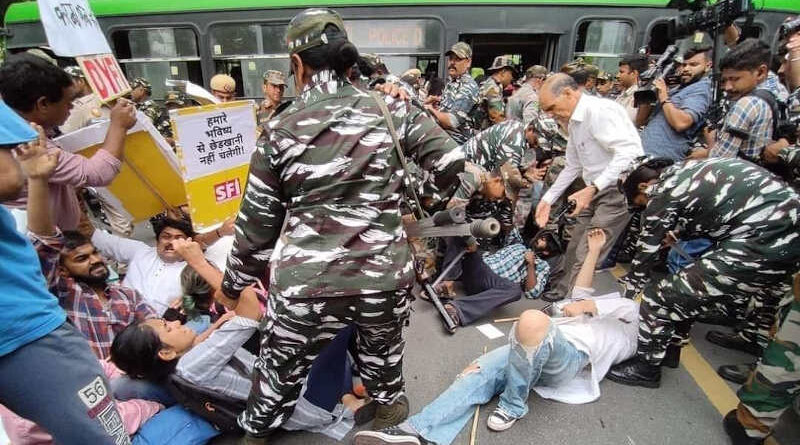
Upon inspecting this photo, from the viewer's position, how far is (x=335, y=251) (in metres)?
1.45

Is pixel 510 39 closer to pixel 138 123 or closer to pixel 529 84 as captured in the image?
pixel 529 84

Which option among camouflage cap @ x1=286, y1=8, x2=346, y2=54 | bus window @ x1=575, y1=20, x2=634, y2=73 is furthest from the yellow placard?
bus window @ x1=575, y1=20, x2=634, y2=73

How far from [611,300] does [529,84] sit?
144 inches

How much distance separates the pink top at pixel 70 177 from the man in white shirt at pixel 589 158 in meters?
2.76

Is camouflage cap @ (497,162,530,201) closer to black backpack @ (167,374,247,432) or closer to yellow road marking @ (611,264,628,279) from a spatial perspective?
yellow road marking @ (611,264,628,279)

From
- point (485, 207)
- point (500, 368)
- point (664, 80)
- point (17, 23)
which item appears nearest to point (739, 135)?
point (664, 80)

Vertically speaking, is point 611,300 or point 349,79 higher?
point 349,79

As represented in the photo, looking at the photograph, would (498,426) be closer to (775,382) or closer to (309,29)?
(775,382)

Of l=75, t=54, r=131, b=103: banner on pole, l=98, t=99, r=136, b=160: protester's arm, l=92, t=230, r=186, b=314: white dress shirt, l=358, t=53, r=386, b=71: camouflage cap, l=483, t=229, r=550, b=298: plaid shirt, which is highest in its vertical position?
l=358, t=53, r=386, b=71: camouflage cap

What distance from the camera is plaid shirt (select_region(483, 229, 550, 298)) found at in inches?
127

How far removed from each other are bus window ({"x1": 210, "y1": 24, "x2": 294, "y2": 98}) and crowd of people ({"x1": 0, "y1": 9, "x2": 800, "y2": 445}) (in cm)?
279

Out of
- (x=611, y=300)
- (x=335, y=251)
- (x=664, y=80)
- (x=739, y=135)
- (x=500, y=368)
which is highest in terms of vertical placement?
(x=664, y=80)

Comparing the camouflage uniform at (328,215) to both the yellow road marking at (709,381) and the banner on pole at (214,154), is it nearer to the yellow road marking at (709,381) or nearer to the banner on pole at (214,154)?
the banner on pole at (214,154)

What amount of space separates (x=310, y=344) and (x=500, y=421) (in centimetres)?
108
